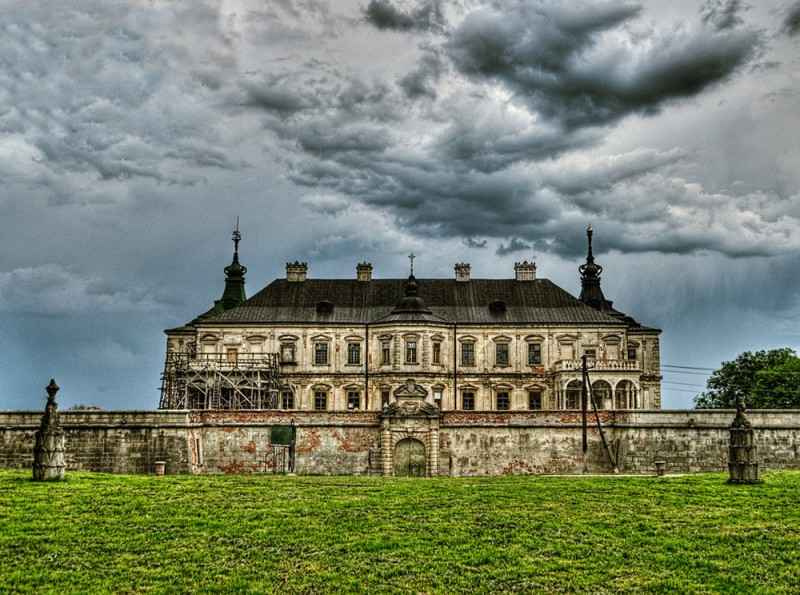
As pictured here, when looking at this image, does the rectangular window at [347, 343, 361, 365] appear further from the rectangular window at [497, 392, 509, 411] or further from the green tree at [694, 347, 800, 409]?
the green tree at [694, 347, 800, 409]

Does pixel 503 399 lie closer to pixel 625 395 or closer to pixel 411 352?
pixel 411 352

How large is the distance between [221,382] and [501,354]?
54.4ft

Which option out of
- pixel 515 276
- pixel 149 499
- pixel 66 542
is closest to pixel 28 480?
pixel 149 499

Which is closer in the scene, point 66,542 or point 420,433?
point 66,542

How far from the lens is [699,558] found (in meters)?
14.7

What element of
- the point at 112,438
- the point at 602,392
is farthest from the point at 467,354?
the point at 112,438

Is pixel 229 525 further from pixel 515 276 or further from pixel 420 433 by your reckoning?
pixel 515 276

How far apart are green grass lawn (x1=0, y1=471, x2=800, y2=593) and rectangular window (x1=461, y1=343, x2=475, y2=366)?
27526mm

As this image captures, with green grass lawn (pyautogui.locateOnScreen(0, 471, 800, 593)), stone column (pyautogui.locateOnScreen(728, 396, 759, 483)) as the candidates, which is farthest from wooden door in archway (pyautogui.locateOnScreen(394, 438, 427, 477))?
stone column (pyautogui.locateOnScreen(728, 396, 759, 483))

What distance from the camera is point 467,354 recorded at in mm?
49844

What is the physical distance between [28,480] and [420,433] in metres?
15.7

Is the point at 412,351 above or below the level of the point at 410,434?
above

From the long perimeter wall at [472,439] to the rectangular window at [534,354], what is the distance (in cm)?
1532

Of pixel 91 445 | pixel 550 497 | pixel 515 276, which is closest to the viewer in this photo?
pixel 550 497
